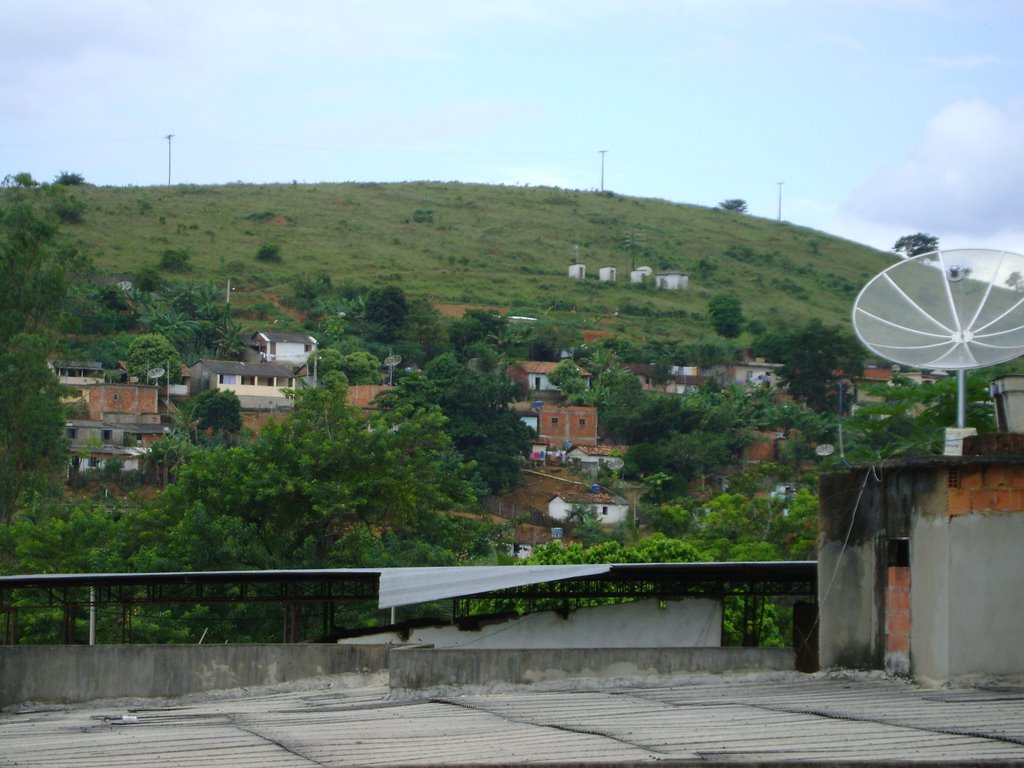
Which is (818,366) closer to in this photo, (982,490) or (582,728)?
(982,490)

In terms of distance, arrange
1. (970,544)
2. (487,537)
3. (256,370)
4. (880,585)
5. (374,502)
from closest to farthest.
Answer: (970,544) → (880,585) → (374,502) → (487,537) → (256,370)

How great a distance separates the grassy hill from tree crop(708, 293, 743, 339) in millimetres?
2078

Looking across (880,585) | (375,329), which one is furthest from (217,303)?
(880,585)

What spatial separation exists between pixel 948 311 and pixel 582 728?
17.8 feet

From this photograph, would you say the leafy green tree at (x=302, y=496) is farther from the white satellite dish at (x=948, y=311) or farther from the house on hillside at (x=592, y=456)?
the house on hillside at (x=592, y=456)

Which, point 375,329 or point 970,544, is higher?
point 375,329

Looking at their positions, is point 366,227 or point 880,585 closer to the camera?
point 880,585

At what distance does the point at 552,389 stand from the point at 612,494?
16.3 meters

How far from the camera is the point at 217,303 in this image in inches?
3501

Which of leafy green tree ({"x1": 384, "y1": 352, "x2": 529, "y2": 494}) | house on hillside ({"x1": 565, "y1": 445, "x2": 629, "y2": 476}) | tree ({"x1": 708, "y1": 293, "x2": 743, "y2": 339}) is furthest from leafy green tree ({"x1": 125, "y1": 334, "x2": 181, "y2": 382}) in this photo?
tree ({"x1": 708, "y1": 293, "x2": 743, "y2": 339})

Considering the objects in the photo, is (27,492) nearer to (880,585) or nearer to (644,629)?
(644,629)

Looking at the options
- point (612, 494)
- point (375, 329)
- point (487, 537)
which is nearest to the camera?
point (487, 537)

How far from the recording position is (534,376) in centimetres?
8262

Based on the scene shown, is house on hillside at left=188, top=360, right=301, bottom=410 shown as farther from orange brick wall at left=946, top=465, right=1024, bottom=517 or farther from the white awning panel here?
orange brick wall at left=946, top=465, right=1024, bottom=517
